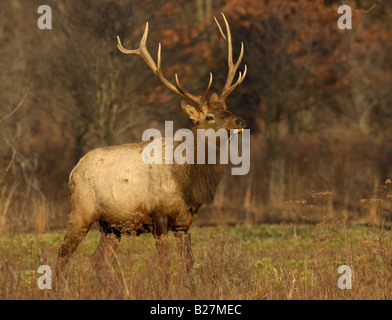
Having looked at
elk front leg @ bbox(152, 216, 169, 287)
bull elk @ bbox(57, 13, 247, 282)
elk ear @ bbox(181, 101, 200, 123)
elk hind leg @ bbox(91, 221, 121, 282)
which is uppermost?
elk ear @ bbox(181, 101, 200, 123)

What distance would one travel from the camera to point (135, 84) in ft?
43.5

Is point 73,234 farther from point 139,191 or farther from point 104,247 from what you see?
point 139,191

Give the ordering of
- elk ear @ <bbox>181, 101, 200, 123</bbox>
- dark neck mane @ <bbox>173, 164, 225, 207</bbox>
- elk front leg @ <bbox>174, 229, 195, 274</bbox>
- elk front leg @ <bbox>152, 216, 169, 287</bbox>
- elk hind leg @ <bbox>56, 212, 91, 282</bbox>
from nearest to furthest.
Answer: elk front leg @ <bbox>152, 216, 169, 287</bbox> → elk front leg @ <bbox>174, 229, 195, 274</bbox> → dark neck mane @ <bbox>173, 164, 225, 207</bbox> → elk hind leg @ <bbox>56, 212, 91, 282</bbox> → elk ear @ <bbox>181, 101, 200, 123</bbox>

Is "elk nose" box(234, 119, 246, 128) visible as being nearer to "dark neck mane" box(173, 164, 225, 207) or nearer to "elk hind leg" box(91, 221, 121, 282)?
"dark neck mane" box(173, 164, 225, 207)

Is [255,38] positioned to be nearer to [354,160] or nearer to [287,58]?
[287,58]

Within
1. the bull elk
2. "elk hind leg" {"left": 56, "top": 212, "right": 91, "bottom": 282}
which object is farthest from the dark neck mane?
"elk hind leg" {"left": 56, "top": 212, "right": 91, "bottom": 282}

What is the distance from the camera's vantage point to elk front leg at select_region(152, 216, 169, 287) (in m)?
5.45

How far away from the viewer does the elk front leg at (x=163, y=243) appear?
5447 mm

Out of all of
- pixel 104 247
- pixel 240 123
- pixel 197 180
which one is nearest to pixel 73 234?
pixel 104 247

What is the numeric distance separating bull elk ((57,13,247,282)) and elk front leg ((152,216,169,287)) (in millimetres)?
11

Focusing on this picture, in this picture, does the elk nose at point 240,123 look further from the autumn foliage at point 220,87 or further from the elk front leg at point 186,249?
the autumn foliage at point 220,87

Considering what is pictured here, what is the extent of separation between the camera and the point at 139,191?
23.7 ft

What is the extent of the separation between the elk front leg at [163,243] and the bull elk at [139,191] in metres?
0.01
